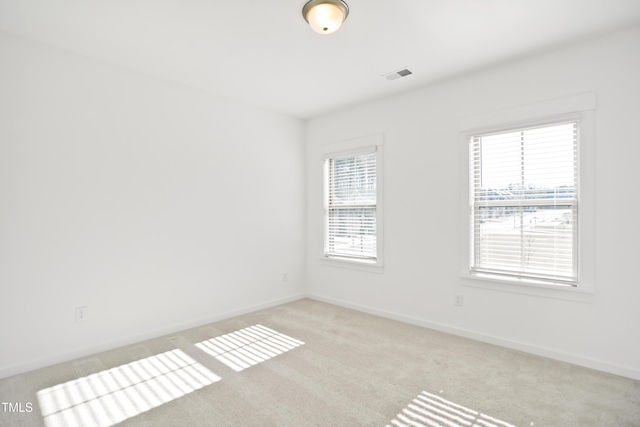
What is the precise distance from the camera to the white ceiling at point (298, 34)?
7.32ft

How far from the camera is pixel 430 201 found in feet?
11.7

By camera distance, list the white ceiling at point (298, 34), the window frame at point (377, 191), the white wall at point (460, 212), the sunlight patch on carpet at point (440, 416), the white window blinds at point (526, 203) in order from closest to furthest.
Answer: the sunlight patch on carpet at point (440, 416), the white ceiling at point (298, 34), the white wall at point (460, 212), the white window blinds at point (526, 203), the window frame at point (377, 191)

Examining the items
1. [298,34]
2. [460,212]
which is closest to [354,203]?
[460,212]

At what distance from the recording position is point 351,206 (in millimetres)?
4418

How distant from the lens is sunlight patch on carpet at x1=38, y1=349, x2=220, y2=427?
6.72ft

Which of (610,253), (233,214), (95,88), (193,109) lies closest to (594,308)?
(610,253)

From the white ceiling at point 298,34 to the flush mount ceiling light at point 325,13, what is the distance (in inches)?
2.6

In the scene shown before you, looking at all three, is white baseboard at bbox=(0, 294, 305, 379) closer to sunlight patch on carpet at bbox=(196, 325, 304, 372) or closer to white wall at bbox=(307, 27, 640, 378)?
sunlight patch on carpet at bbox=(196, 325, 304, 372)

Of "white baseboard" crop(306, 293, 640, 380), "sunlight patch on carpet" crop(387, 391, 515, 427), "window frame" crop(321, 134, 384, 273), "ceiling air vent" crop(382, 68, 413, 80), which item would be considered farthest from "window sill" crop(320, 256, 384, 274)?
"ceiling air vent" crop(382, 68, 413, 80)

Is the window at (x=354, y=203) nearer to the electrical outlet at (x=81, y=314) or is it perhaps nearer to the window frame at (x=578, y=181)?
the window frame at (x=578, y=181)

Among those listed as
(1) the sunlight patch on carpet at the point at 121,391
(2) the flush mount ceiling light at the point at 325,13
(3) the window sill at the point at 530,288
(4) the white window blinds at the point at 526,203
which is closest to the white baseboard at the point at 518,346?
(3) the window sill at the point at 530,288

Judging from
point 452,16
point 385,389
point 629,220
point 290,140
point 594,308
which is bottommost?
point 385,389

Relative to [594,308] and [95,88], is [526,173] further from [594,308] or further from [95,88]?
[95,88]

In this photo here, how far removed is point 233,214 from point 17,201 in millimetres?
1964
